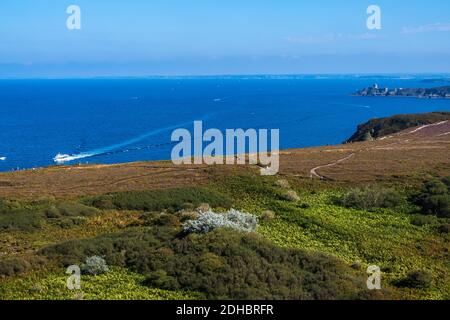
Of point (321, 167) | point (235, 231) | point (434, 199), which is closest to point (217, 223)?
point (235, 231)

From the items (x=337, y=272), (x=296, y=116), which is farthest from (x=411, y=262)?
(x=296, y=116)

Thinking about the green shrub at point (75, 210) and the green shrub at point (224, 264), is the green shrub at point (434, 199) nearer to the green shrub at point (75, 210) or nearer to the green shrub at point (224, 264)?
the green shrub at point (224, 264)

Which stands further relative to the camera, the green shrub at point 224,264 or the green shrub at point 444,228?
the green shrub at point 444,228

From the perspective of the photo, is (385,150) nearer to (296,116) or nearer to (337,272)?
(337,272)

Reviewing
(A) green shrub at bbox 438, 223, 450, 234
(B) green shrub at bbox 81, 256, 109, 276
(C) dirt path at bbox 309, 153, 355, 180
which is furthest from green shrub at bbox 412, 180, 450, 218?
(B) green shrub at bbox 81, 256, 109, 276

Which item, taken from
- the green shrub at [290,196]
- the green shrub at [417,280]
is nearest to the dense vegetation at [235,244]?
the green shrub at [417,280]

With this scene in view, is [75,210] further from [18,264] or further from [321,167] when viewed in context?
[321,167]
